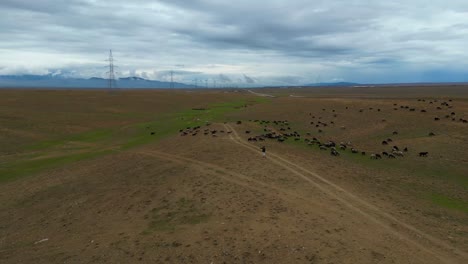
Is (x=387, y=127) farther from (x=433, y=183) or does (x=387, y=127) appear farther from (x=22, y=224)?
(x=22, y=224)

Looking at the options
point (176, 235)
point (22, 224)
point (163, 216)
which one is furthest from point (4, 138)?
point (176, 235)

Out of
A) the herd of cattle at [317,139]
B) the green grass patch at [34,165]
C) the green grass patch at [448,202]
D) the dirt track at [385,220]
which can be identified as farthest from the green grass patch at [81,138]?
the green grass patch at [448,202]

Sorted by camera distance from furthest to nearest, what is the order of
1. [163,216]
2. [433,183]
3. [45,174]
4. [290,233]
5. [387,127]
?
[387,127], [45,174], [433,183], [163,216], [290,233]

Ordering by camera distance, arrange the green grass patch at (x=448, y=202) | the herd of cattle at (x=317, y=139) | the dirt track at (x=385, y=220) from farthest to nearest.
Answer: the herd of cattle at (x=317, y=139) < the green grass patch at (x=448, y=202) < the dirt track at (x=385, y=220)

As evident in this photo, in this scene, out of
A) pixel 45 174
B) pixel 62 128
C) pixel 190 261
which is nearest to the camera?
pixel 190 261

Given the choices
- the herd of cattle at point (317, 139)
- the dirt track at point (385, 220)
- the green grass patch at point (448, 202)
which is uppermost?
the herd of cattle at point (317, 139)

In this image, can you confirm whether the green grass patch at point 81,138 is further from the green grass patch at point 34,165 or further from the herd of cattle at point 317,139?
the herd of cattle at point 317,139

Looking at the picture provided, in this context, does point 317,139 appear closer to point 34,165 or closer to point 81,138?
point 34,165

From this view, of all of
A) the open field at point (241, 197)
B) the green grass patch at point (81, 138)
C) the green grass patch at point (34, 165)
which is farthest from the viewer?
the green grass patch at point (81, 138)

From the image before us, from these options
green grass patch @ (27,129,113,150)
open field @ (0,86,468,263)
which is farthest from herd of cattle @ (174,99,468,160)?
green grass patch @ (27,129,113,150)
